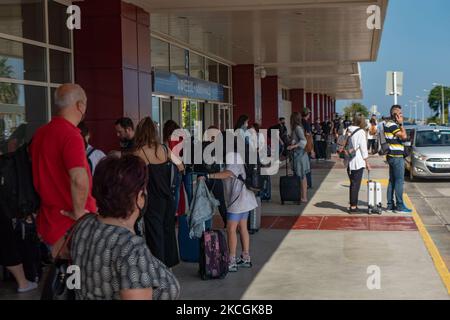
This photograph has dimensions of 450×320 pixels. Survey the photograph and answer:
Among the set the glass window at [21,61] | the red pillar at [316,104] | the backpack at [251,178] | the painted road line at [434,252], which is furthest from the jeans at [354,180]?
the red pillar at [316,104]

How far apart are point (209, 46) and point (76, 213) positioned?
1500cm

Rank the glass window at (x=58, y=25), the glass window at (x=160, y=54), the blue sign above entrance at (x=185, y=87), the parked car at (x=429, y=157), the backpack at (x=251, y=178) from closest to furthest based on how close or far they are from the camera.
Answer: the backpack at (x=251, y=178) < the glass window at (x=58, y=25) < the blue sign above entrance at (x=185, y=87) < the glass window at (x=160, y=54) < the parked car at (x=429, y=157)

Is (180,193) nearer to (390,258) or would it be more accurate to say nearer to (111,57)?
(390,258)

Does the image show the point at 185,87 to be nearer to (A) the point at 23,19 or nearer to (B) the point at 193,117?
(B) the point at 193,117

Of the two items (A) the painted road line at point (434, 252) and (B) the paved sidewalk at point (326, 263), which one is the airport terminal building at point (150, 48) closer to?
(B) the paved sidewalk at point (326, 263)

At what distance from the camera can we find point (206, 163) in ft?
23.8

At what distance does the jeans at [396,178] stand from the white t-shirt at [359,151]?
460 mm

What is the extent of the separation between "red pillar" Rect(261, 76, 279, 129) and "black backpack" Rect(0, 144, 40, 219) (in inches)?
943

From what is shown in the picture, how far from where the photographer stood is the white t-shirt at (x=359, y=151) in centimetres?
1091

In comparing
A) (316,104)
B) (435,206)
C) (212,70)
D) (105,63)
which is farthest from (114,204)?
(316,104)

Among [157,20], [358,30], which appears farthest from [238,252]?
[358,30]

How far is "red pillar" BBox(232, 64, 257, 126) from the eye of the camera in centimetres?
2411

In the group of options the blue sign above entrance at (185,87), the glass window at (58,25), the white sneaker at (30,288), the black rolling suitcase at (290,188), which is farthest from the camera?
the blue sign above entrance at (185,87)

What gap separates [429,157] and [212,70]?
8025mm
